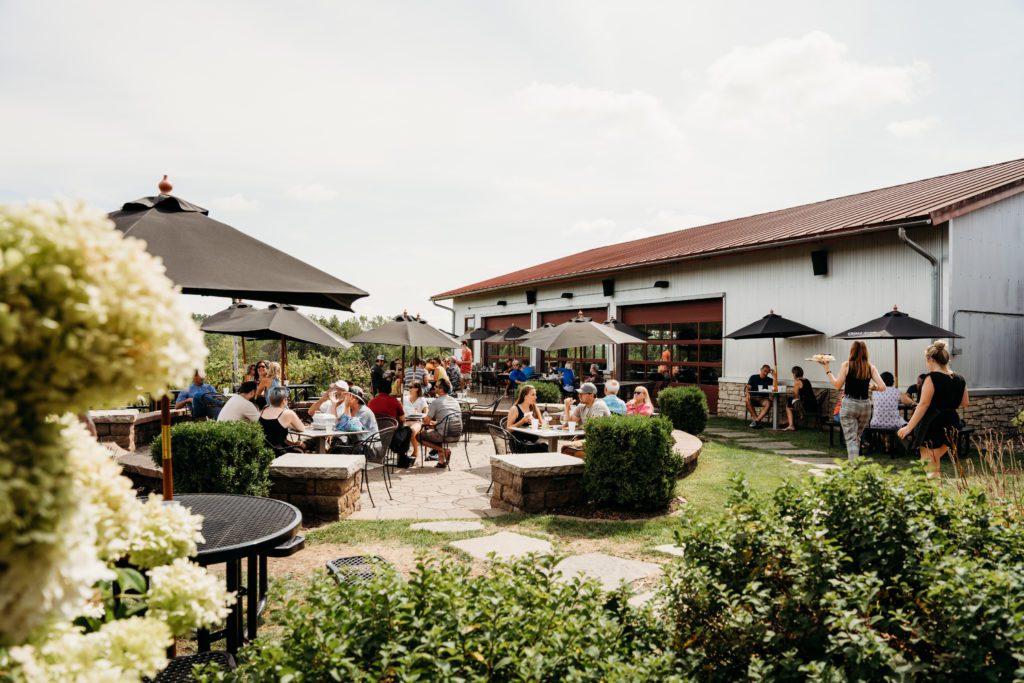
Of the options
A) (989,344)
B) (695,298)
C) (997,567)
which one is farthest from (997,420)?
(997,567)

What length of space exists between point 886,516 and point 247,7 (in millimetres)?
7322

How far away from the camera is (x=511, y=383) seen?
1870 centimetres

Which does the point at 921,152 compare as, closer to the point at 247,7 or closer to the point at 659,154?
the point at 659,154

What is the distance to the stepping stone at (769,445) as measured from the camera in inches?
401

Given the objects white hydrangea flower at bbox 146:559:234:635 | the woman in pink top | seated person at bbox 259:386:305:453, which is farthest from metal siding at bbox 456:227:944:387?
white hydrangea flower at bbox 146:559:234:635

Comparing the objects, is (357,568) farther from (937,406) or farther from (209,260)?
(937,406)

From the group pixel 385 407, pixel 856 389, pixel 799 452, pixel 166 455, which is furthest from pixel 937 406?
pixel 166 455

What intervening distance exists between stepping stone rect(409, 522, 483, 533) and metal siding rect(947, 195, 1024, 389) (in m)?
9.80

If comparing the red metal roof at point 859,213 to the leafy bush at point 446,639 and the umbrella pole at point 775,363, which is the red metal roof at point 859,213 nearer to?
the umbrella pole at point 775,363

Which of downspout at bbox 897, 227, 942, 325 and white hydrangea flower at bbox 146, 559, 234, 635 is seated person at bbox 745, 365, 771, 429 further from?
white hydrangea flower at bbox 146, 559, 234, 635

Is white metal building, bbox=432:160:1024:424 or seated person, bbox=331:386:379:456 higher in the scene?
white metal building, bbox=432:160:1024:424

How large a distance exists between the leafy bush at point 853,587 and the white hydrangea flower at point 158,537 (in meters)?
1.80

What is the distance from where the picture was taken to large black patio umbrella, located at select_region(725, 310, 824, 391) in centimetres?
1207

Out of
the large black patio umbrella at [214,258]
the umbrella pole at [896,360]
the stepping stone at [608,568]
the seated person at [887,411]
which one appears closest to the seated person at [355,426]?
the stepping stone at [608,568]
